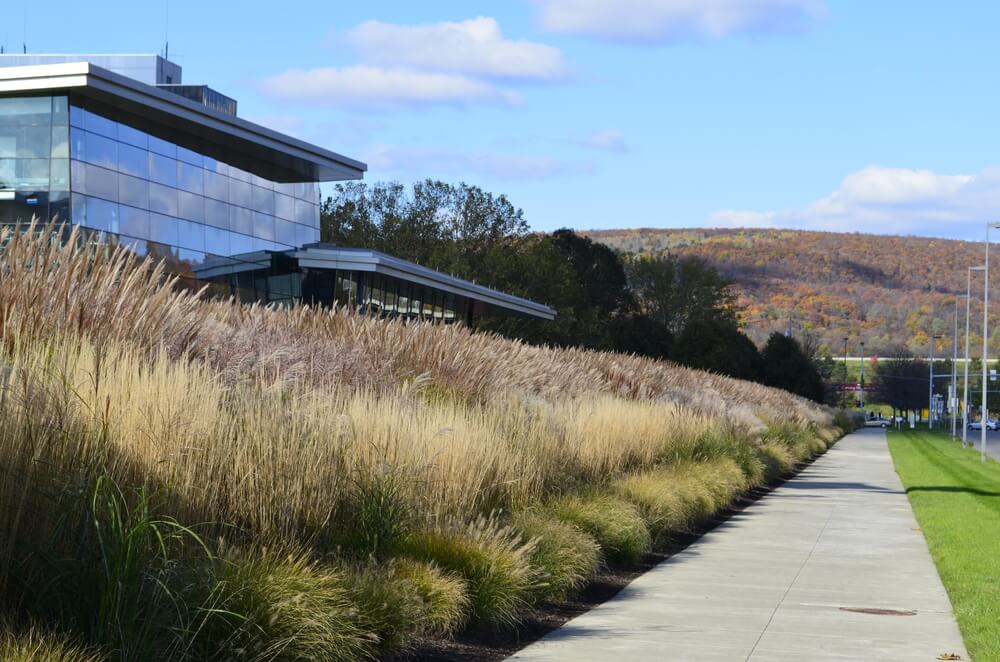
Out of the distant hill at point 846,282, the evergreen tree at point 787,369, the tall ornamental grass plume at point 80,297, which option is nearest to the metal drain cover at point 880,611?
the tall ornamental grass plume at point 80,297

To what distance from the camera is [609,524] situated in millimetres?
13430

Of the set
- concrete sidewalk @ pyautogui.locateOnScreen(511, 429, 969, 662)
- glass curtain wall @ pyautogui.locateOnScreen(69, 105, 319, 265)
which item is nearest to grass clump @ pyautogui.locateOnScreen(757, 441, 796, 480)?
concrete sidewalk @ pyautogui.locateOnScreen(511, 429, 969, 662)

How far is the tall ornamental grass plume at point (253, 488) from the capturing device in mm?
5938

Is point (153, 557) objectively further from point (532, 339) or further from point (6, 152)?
point (532, 339)

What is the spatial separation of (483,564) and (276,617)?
123 inches

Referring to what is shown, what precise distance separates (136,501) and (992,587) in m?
8.18

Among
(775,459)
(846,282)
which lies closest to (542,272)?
(775,459)

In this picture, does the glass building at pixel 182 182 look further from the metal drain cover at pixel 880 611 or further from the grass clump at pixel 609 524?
the metal drain cover at pixel 880 611

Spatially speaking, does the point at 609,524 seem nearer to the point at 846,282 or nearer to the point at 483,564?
the point at 483,564

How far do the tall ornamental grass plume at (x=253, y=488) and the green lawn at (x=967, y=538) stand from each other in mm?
3209

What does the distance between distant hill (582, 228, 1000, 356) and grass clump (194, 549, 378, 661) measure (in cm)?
14842

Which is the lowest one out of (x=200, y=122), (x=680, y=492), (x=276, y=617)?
(x=680, y=492)

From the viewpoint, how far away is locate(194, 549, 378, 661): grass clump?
6406 millimetres

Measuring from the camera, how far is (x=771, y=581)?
12.6 m
